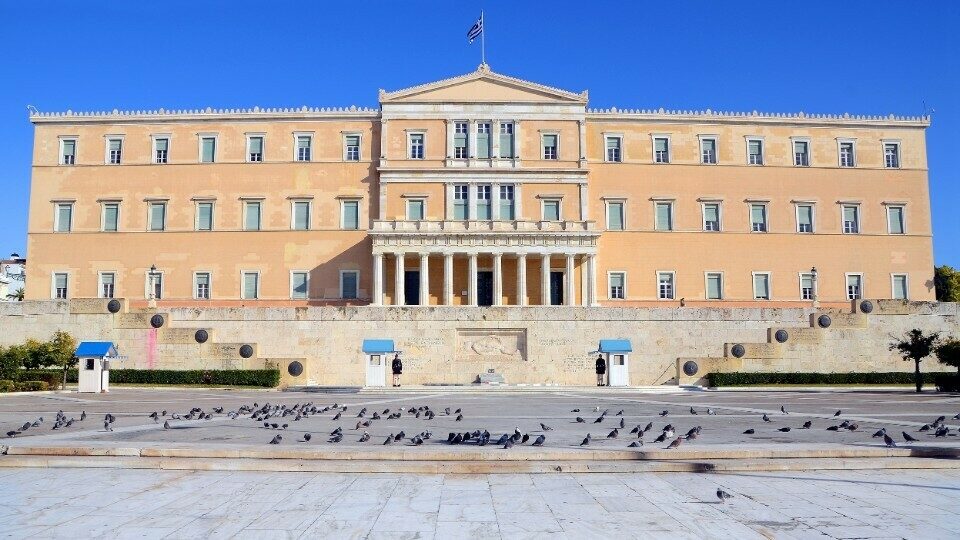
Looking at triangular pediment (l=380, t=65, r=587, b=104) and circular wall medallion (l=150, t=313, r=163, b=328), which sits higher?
triangular pediment (l=380, t=65, r=587, b=104)

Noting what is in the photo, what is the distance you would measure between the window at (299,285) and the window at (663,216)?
2418 cm

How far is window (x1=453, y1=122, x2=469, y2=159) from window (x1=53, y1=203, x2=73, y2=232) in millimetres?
27181

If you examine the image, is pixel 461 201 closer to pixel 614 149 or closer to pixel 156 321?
pixel 614 149

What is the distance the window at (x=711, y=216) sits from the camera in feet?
180

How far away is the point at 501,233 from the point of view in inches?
1959

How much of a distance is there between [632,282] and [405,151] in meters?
17.9

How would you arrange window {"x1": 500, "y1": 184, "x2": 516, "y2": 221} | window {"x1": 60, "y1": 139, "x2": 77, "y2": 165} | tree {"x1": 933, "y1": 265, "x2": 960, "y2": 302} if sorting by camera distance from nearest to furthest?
window {"x1": 500, "y1": 184, "x2": 516, "y2": 221} → window {"x1": 60, "y1": 139, "x2": 77, "y2": 165} → tree {"x1": 933, "y1": 265, "x2": 960, "y2": 302}

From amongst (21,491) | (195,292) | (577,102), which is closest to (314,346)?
(195,292)

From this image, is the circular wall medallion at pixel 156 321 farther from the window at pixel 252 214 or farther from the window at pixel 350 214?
the window at pixel 350 214

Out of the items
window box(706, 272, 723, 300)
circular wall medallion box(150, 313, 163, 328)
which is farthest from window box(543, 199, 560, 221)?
circular wall medallion box(150, 313, 163, 328)

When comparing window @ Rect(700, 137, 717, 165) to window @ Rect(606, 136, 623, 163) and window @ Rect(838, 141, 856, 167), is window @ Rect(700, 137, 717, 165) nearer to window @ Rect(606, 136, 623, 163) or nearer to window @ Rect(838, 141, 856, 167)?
window @ Rect(606, 136, 623, 163)

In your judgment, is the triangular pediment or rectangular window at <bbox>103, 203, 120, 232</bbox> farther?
rectangular window at <bbox>103, 203, 120, 232</bbox>

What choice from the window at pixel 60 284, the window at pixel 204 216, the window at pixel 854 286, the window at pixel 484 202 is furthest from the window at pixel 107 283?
the window at pixel 854 286

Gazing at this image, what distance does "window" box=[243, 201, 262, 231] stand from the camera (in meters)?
54.5
